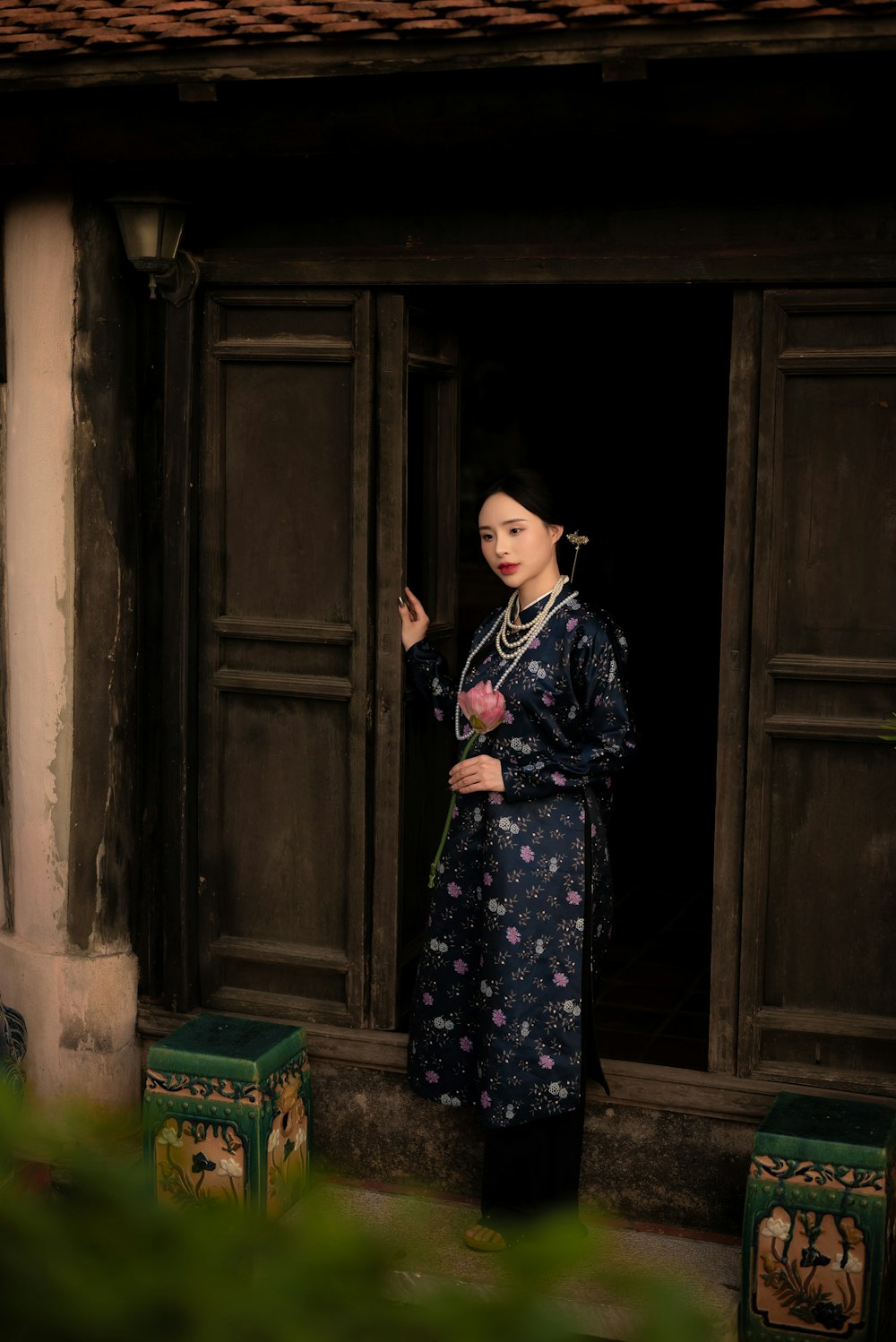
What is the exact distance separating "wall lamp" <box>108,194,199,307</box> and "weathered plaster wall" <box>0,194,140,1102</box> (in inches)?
10.6

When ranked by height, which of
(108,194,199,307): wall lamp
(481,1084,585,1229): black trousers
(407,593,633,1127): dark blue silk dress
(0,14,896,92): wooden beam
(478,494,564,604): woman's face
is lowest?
(481,1084,585,1229): black trousers

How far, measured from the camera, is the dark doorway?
28.5ft

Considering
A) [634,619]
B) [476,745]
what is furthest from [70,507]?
[634,619]

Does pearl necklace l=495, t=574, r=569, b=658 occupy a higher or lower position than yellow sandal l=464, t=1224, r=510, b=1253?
higher

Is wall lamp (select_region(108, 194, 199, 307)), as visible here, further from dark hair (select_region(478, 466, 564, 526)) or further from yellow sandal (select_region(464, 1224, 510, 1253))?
yellow sandal (select_region(464, 1224, 510, 1253))

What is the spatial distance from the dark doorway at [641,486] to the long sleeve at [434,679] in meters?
3.74

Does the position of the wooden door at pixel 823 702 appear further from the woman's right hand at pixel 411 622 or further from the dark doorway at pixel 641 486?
the dark doorway at pixel 641 486

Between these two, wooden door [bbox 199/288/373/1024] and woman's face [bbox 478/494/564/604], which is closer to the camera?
woman's face [bbox 478/494/564/604]

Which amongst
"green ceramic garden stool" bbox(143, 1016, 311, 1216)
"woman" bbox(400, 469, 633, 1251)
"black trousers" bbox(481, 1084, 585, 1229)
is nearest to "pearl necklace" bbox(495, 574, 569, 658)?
"woman" bbox(400, 469, 633, 1251)

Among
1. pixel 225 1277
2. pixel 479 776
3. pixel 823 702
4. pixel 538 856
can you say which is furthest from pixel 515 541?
pixel 225 1277

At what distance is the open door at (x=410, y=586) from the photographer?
4918mm

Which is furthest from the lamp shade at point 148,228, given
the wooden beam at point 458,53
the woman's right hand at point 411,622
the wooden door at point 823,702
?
the wooden door at point 823,702

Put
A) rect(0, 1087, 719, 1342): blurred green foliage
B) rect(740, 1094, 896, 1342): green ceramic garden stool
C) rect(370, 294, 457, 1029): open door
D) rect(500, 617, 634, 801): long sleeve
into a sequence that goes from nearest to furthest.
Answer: rect(0, 1087, 719, 1342): blurred green foliage → rect(740, 1094, 896, 1342): green ceramic garden stool → rect(500, 617, 634, 801): long sleeve → rect(370, 294, 457, 1029): open door

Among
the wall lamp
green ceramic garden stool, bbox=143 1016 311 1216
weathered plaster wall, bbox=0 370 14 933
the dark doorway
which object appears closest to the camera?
green ceramic garden stool, bbox=143 1016 311 1216
